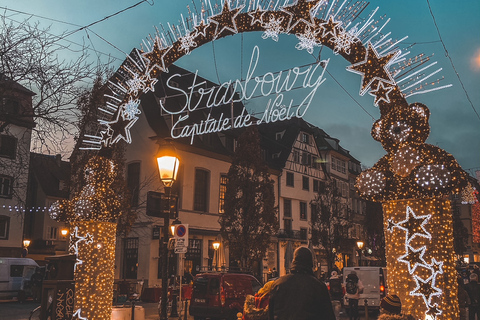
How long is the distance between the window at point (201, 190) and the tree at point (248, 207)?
4204mm

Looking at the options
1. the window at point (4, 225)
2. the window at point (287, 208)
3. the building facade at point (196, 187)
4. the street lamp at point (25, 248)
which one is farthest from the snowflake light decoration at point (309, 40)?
the window at point (287, 208)

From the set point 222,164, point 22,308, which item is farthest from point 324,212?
point 22,308

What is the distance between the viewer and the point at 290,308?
14.5ft

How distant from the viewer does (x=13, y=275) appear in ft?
84.4

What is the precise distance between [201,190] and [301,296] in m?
30.2

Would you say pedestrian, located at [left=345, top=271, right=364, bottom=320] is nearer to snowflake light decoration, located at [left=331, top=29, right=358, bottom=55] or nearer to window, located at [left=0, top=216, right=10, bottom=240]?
snowflake light decoration, located at [left=331, top=29, right=358, bottom=55]

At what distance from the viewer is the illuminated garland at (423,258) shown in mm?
7218

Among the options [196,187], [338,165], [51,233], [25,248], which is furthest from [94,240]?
[338,165]

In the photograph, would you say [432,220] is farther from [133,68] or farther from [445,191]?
[133,68]

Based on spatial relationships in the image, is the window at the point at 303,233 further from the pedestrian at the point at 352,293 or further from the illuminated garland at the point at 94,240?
the illuminated garland at the point at 94,240

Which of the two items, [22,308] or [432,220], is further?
[22,308]

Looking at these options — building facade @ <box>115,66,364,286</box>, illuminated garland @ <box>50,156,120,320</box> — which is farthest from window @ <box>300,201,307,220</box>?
illuminated garland @ <box>50,156,120,320</box>

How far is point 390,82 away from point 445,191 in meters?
2.05

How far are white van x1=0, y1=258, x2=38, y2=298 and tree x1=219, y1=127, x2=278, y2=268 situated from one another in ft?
37.5
